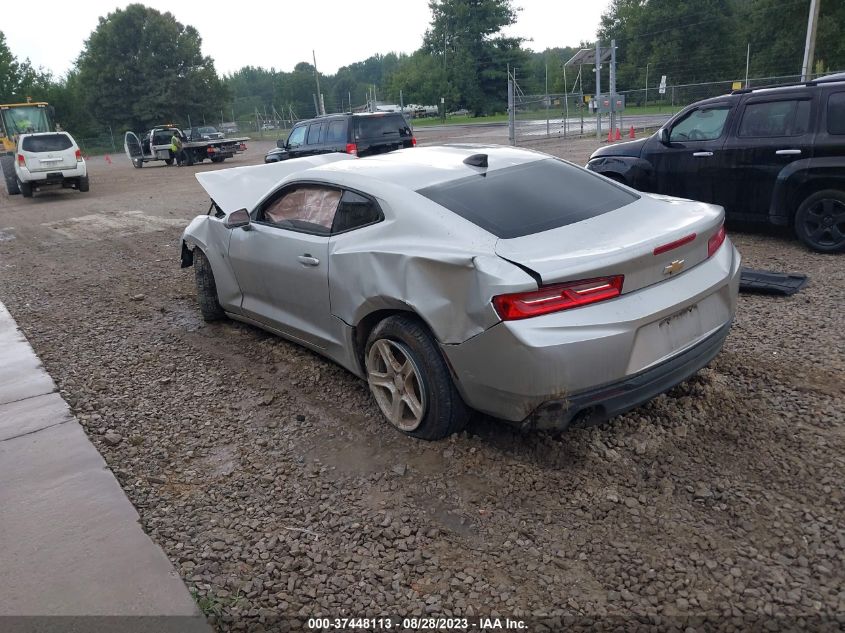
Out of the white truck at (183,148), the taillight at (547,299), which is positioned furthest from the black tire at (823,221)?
the white truck at (183,148)

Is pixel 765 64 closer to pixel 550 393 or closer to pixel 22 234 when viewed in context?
pixel 22 234

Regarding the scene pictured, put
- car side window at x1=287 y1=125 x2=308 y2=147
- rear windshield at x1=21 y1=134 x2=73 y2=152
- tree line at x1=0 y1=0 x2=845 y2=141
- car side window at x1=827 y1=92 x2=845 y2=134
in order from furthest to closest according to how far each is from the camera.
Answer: tree line at x1=0 y1=0 x2=845 y2=141 < rear windshield at x1=21 y1=134 x2=73 y2=152 < car side window at x1=287 y1=125 x2=308 y2=147 < car side window at x1=827 y1=92 x2=845 y2=134

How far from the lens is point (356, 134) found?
49.6 feet

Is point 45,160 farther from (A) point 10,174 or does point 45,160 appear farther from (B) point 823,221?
(B) point 823,221

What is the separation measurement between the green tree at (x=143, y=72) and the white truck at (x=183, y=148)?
1408 inches

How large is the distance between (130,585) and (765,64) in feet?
166

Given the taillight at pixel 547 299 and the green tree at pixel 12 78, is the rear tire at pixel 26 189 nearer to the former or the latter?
the taillight at pixel 547 299

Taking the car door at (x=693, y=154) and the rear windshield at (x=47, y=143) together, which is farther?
the rear windshield at (x=47, y=143)

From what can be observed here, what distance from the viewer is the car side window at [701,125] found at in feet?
25.8

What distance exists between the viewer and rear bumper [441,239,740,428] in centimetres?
295

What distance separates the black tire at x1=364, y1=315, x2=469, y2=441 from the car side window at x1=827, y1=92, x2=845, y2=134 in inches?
223

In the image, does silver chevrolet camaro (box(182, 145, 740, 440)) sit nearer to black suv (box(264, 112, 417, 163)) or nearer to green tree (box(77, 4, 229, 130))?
black suv (box(264, 112, 417, 163))

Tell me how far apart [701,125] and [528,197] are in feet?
17.3

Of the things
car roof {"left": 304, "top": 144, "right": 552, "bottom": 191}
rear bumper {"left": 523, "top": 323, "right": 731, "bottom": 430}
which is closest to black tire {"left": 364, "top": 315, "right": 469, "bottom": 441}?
→ rear bumper {"left": 523, "top": 323, "right": 731, "bottom": 430}
